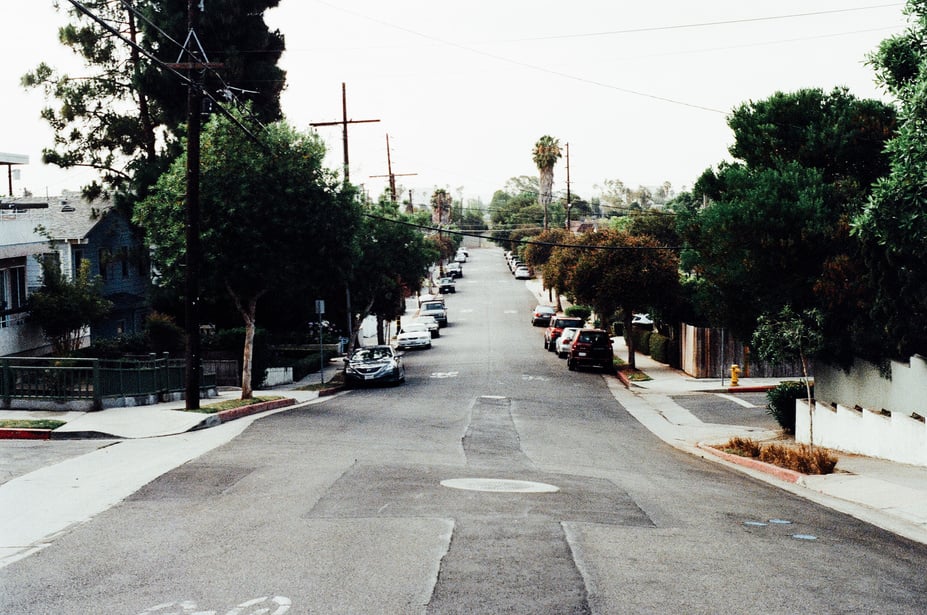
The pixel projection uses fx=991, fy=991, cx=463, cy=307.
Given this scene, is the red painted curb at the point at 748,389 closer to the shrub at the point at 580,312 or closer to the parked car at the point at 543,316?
the parked car at the point at 543,316

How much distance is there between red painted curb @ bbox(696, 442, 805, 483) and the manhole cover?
5258 millimetres

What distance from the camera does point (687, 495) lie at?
45.9 feet

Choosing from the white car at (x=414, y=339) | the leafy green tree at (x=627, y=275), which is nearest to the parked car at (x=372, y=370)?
the leafy green tree at (x=627, y=275)

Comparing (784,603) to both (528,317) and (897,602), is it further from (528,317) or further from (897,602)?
(528,317)

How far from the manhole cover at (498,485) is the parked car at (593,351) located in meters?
27.4

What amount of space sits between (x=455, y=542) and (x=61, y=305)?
92.1ft

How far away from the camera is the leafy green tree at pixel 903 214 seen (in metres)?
15.0

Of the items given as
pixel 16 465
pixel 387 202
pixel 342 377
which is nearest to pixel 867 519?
pixel 16 465

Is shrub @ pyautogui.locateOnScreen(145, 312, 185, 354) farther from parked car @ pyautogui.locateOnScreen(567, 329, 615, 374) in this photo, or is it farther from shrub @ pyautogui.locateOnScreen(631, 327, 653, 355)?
shrub @ pyautogui.locateOnScreen(631, 327, 653, 355)

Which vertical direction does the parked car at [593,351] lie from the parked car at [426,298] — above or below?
below

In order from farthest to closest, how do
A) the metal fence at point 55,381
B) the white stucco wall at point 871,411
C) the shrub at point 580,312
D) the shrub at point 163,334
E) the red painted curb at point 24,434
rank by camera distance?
the shrub at point 580,312 → the shrub at point 163,334 → the metal fence at point 55,381 → the red painted curb at point 24,434 → the white stucco wall at point 871,411

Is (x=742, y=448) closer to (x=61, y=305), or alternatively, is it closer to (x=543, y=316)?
(x=61, y=305)

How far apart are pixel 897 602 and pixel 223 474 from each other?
9.39 meters

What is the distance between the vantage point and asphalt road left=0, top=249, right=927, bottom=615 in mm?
7984
